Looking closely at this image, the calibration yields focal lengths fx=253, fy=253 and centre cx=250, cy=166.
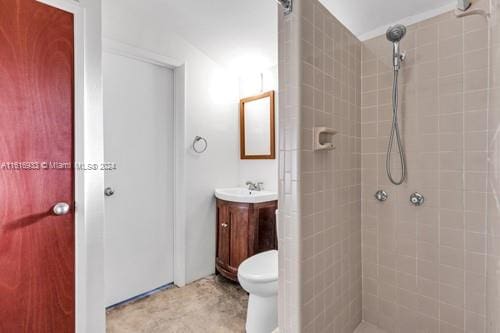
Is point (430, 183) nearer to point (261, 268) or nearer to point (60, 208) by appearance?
point (261, 268)

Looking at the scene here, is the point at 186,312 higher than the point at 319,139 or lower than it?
lower

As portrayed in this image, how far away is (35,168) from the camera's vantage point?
1.16 meters

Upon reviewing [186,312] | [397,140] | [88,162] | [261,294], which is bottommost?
[186,312]

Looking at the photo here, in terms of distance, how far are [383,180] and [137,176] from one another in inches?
74.9

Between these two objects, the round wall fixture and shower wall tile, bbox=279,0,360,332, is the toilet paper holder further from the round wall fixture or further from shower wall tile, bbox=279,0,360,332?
the round wall fixture

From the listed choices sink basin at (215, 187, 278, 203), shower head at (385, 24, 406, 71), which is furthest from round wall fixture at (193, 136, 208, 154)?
shower head at (385, 24, 406, 71)

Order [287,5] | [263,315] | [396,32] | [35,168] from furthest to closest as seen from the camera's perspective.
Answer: [263,315], [396,32], [35,168], [287,5]

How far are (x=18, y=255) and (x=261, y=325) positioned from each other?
1342mm

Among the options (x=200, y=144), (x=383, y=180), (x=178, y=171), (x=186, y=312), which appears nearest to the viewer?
(x=383, y=180)

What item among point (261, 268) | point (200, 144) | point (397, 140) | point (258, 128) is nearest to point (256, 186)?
point (258, 128)

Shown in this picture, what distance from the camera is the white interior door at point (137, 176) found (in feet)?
6.70

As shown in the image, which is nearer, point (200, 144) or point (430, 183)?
point (430, 183)

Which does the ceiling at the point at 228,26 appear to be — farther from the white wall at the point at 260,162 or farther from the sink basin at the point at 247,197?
the sink basin at the point at 247,197

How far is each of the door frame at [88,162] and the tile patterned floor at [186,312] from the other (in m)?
0.56
